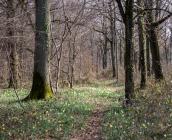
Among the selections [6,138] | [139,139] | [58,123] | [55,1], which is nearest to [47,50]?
[58,123]

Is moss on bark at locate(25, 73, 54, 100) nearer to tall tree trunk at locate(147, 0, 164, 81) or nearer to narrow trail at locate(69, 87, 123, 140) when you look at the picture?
narrow trail at locate(69, 87, 123, 140)

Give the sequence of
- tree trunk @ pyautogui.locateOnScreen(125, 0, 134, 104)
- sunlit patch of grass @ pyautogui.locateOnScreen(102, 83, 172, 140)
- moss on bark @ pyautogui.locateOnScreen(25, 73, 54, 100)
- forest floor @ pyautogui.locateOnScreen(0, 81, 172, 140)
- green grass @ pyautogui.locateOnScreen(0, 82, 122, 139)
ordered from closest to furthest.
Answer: sunlit patch of grass @ pyautogui.locateOnScreen(102, 83, 172, 140) → forest floor @ pyautogui.locateOnScreen(0, 81, 172, 140) → green grass @ pyautogui.locateOnScreen(0, 82, 122, 139) → tree trunk @ pyautogui.locateOnScreen(125, 0, 134, 104) → moss on bark @ pyautogui.locateOnScreen(25, 73, 54, 100)

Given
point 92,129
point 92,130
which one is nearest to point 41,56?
point 92,129

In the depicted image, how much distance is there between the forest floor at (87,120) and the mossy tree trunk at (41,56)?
1324mm

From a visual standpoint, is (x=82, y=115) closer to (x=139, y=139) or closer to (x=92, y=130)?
(x=92, y=130)

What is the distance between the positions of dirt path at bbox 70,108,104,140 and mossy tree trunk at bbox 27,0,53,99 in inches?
168

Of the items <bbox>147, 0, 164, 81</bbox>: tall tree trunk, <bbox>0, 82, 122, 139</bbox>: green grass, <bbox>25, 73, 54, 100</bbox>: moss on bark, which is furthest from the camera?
<bbox>147, 0, 164, 81</bbox>: tall tree trunk

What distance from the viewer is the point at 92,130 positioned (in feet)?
38.5

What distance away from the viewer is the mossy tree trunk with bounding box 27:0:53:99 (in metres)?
17.7

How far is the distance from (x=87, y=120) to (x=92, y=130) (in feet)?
4.40

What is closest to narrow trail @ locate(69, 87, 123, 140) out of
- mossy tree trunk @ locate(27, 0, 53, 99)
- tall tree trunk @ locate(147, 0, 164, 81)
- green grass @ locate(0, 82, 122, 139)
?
green grass @ locate(0, 82, 122, 139)

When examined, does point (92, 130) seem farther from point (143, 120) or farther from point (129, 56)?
point (129, 56)

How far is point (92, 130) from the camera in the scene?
11734 mm

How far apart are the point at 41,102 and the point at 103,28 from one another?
36881 mm
